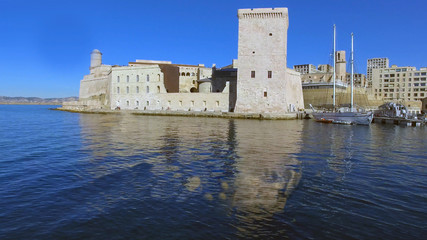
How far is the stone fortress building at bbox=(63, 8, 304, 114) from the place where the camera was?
32594mm

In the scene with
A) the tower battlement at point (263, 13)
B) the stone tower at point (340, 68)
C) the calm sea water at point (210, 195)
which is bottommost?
the calm sea water at point (210, 195)

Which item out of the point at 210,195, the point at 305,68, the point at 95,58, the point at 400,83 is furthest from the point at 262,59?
the point at 400,83

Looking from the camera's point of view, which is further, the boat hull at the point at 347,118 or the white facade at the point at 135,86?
→ the white facade at the point at 135,86

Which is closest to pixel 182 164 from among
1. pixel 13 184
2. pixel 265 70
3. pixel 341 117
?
pixel 13 184

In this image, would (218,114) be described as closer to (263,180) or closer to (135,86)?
(135,86)

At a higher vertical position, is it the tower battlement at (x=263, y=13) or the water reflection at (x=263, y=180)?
the tower battlement at (x=263, y=13)

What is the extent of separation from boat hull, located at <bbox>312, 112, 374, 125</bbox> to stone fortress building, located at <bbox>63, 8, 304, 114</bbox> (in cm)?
445

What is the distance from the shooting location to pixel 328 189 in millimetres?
6414

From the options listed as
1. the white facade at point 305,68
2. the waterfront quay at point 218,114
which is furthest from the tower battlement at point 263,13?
the white facade at point 305,68

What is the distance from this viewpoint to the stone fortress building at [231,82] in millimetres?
32594

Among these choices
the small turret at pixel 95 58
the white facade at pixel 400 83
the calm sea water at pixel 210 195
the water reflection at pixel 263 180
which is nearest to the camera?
the calm sea water at pixel 210 195

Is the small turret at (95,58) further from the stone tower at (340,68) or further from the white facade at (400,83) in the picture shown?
the white facade at (400,83)

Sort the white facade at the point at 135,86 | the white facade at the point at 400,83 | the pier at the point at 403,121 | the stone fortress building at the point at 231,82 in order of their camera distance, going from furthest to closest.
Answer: the white facade at the point at 400,83 → the white facade at the point at 135,86 → the stone fortress building at the point at 231,82 → the pier at the point at 403,121

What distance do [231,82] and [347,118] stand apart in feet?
57.4
